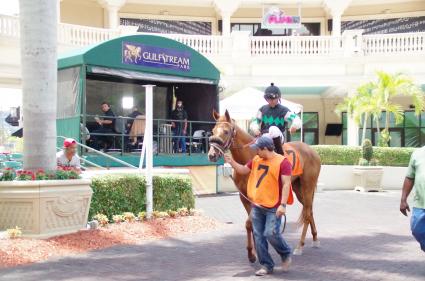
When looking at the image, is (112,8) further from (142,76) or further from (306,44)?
(142,76)

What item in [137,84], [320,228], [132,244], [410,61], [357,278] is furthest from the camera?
[410,61]

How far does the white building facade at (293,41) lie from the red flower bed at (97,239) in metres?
13.4

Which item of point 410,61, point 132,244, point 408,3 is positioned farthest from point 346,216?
point 408,3

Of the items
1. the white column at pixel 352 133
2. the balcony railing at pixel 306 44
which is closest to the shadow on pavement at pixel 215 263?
the white column at pixel 352 133

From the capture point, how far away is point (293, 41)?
85.5 feet

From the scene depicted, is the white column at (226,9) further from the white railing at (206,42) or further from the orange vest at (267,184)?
the orange vest at (267,184)

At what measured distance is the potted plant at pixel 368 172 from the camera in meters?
19.8

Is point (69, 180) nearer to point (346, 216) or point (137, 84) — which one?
point (346, 216)

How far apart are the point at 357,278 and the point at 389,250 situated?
2070mm

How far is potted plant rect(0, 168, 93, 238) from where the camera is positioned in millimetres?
8211

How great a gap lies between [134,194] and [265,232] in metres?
4.53

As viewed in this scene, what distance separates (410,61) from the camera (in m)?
25.1

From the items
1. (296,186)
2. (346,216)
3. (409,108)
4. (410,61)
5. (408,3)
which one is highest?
(408,3)

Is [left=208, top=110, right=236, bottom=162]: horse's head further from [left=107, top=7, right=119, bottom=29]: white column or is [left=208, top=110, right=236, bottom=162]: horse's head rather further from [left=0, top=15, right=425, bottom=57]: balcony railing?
[left=107, top=7, right=119, bottom=29]: white column
